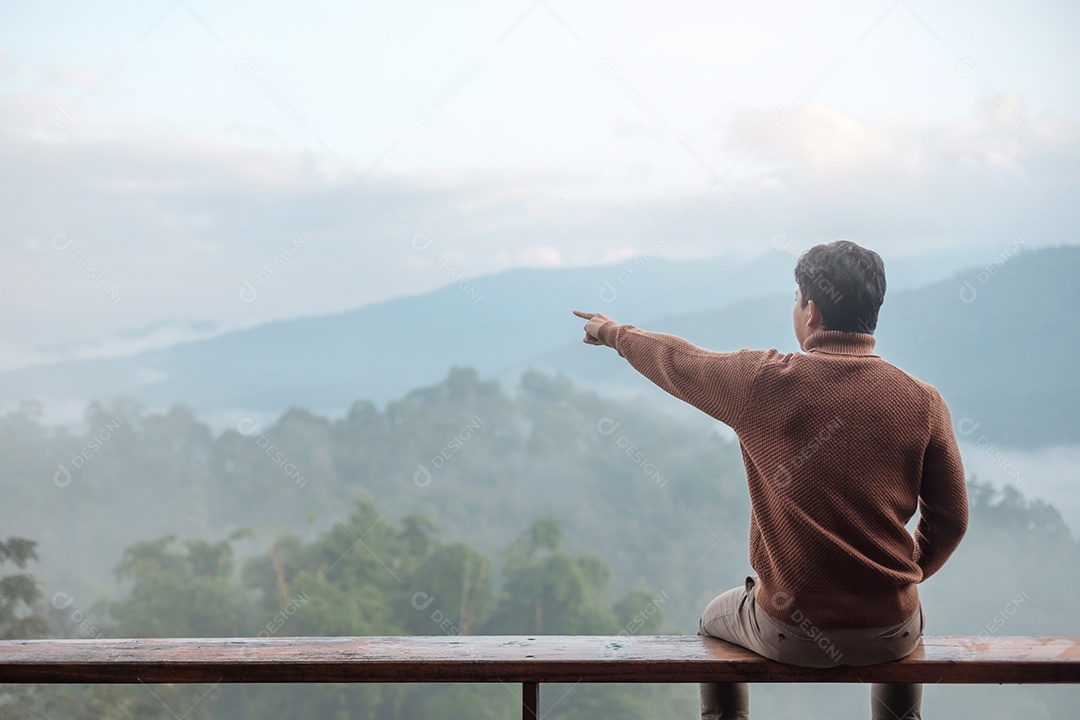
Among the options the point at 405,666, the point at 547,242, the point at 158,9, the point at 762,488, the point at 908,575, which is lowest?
the point at 405,666

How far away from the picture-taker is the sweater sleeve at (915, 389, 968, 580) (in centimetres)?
137

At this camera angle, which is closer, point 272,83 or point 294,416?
point 272,83

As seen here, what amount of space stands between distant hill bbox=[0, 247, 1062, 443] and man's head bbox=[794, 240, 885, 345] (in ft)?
6.86

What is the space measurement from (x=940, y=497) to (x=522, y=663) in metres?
0.80

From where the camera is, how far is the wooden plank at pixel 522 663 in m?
1.46

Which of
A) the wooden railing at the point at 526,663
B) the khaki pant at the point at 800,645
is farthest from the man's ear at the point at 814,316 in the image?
the wooden railing at the point at 526,663

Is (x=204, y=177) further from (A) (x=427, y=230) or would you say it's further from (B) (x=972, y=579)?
(B) (x=972, y=579)

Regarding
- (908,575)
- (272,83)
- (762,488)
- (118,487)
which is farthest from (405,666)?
(118,487)

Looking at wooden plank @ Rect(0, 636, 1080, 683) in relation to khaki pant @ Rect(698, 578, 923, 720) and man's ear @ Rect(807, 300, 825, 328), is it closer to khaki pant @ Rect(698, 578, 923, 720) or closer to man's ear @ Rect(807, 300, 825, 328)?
khaki pant @ Rect(698, 578, 923, 720)

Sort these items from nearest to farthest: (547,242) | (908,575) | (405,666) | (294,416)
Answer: (908,575) → (405,666) → (547,242) → (294,416)

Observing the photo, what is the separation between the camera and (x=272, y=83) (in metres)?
5.14

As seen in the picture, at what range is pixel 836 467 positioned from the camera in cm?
132

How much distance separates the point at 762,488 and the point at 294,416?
6.59 meters

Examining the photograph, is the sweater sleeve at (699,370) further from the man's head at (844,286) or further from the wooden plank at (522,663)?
the wooden plank at (522,663)
